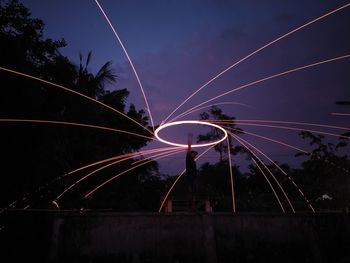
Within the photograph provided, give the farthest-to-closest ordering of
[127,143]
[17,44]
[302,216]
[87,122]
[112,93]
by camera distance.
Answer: [127,143] < [112,93] < [87,122] < [17,44] < [302,216]

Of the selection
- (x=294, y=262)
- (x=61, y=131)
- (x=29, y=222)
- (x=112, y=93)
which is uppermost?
(x=112, y=93)

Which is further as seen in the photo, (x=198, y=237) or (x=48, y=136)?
(x=48, y=136)

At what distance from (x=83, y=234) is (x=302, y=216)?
17.7 ft

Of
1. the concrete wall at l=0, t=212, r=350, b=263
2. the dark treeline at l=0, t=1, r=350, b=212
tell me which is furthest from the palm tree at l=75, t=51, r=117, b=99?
the concrete wall at l=0, t=212, r=350, b=263

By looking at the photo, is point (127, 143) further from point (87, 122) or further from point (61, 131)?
→ point (61, 131)

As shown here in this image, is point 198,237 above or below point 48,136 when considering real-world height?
below

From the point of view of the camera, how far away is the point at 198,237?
8125mm

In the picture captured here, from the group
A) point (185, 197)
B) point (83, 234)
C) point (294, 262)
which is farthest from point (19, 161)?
point (185, 197)

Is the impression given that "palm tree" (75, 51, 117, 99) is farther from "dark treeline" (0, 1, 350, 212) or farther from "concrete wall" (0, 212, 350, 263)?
"concrete wall" (0, 212, 350, 263)

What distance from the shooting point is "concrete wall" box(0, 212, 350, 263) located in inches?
308

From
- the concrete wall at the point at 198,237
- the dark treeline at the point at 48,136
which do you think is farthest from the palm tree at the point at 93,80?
the concrete wall at the point at 198,237

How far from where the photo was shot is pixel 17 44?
10742mm

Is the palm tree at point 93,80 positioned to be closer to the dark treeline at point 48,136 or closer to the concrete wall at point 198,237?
the dark treeline at point 48,136

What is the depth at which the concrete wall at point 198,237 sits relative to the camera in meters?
7.82
